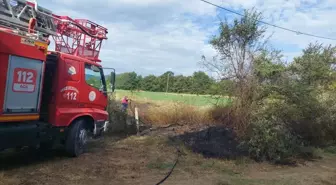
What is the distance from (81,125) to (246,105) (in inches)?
228

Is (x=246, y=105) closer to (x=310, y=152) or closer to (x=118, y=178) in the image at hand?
(x=310, y=152)

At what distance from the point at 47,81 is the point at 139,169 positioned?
3.12 meters

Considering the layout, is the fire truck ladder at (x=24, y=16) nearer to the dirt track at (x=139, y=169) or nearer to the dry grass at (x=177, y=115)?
the dirt track at (x=139, y=169)

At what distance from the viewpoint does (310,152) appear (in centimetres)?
1231

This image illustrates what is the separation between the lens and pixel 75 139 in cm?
905

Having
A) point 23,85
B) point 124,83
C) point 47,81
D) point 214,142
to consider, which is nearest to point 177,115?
point 214,142

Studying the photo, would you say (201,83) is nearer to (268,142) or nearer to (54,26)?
(268,142)

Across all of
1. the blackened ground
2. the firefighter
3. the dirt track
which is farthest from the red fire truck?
the firefighter

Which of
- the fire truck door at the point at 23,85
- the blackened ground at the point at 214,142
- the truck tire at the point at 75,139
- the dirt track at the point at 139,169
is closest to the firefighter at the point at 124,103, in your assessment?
the blackened ground at the point at 214,142

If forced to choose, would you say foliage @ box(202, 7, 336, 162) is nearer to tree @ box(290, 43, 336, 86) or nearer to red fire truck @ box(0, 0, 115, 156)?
tree @ box(290, 43, 336, 86)

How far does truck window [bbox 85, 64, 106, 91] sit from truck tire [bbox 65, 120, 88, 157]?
112cm

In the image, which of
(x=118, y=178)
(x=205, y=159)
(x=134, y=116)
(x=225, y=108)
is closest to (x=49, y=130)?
(x=118, y=178)

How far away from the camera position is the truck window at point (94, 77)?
9.48 meters

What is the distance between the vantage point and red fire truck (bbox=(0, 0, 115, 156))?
6930 millimetres
